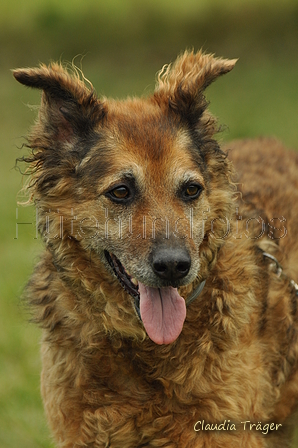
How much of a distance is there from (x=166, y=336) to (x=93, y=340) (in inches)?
20.3

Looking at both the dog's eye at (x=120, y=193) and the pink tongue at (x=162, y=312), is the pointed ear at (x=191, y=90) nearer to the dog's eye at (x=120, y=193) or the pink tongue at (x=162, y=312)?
the dog's eye at (x=120, y=193)

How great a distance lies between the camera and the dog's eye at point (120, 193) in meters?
3.95

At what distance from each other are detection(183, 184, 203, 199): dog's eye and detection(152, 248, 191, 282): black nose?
43 centimetres

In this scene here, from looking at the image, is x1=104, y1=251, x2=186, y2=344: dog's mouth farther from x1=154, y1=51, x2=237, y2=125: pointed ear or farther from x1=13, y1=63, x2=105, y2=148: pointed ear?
x1=154, y1=51, x2=237, y2=125: pointed ear

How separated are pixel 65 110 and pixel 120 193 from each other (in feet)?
2.11

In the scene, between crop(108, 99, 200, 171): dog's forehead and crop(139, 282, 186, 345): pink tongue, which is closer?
crop(139, 282, 186, 345): pink tongue

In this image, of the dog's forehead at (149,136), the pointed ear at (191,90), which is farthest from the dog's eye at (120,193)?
the pointed ear at (191,90)

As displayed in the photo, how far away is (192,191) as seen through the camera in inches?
159

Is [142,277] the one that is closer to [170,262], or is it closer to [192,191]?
[170,262]

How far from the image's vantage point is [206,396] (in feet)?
13.1

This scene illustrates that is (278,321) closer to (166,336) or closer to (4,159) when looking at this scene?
(166,336)

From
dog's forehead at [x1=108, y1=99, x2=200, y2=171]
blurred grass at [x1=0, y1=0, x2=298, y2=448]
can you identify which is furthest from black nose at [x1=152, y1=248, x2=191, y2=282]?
blurred grass at [x1=0, y1=0, x2=298, y2=448]

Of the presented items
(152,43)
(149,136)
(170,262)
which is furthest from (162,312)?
(152,43)

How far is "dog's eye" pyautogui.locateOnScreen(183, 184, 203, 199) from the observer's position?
13.1 ft
